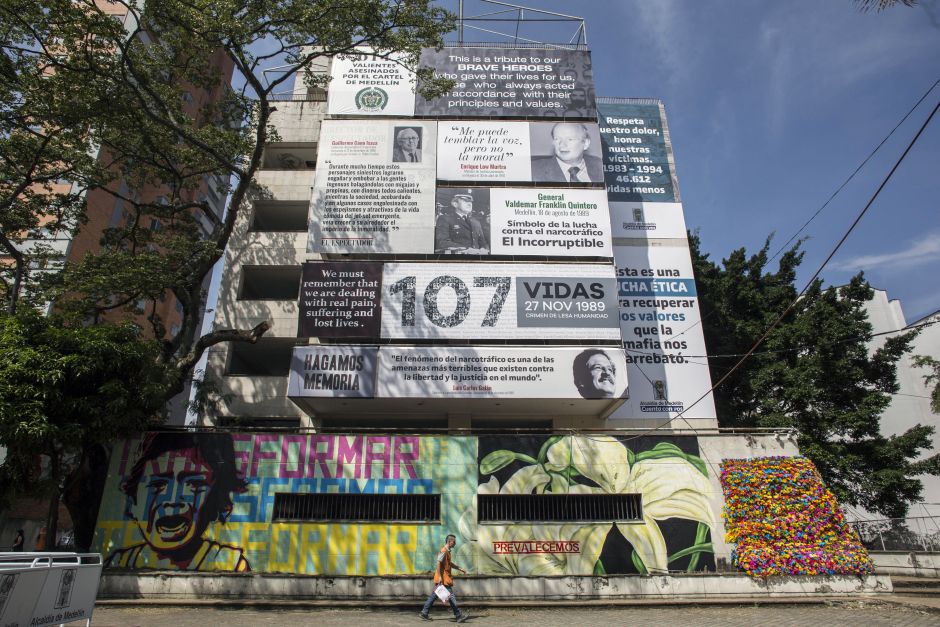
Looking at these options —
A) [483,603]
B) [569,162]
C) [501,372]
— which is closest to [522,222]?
[569,162]

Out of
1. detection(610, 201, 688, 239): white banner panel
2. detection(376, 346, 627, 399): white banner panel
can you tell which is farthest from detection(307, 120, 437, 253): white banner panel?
detection(610, 201, 688, 239): white banner panel

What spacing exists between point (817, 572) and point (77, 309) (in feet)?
73.3

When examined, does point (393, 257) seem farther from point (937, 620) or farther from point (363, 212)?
point (937, 620)

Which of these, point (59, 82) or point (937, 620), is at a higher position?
point (59, 82)

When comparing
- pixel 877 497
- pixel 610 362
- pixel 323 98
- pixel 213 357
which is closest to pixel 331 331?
pixel 213 357

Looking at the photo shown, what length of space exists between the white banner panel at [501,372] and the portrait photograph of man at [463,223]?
400 cm

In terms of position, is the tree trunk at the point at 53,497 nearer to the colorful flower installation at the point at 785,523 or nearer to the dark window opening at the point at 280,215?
the dark window opening at the point at 280,215

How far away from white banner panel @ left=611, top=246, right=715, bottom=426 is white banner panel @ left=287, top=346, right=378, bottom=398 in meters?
9.77

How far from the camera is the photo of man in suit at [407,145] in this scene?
21.2 meters

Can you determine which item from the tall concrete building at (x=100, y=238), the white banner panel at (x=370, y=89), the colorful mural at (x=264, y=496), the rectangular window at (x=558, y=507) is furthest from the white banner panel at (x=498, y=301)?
the white banner panel at (x=370, y=89)

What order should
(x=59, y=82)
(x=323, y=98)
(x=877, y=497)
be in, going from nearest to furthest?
(x=59, y=82) → (x=877, y=497) → (x=323, y=98)

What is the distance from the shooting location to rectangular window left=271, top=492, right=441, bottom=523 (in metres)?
14.4

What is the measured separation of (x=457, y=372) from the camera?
17.9 metres

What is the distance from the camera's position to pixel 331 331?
18359 millimetres
